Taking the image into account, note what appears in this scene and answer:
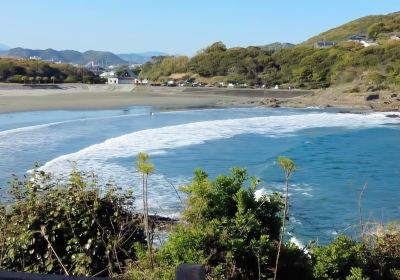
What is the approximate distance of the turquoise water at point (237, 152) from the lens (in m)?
11.6

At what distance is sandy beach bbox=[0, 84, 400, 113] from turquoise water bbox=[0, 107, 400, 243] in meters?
6.46

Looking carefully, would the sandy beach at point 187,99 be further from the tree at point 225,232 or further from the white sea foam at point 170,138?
the tree at point 225,232

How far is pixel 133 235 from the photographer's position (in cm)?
514

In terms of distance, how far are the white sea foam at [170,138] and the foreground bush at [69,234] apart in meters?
4.75

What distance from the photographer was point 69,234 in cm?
485

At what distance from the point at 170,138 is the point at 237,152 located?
4.55 metres

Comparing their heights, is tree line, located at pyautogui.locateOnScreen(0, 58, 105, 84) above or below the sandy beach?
above

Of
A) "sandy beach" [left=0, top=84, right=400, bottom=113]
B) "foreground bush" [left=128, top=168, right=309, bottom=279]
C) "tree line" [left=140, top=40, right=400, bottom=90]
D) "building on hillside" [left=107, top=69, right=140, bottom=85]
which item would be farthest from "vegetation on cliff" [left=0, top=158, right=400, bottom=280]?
"building on hillside" [left=107, top=69, right=140, bottom=85]

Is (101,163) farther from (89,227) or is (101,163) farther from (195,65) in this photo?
(195,65)

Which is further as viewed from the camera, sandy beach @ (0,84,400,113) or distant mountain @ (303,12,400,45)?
distant mountain @ (303,12,400,45)

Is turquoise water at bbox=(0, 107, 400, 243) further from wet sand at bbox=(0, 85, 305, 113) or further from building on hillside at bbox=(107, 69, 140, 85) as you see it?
building on hillside at bbox=(107, 69, 140, 85)

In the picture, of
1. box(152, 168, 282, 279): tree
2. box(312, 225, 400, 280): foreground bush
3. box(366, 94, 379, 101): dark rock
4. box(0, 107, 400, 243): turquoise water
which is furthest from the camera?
box(366, 94, 379, 101): dark rock

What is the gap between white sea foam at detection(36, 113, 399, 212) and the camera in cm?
1402

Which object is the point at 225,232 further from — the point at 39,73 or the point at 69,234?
the point at 39,73
